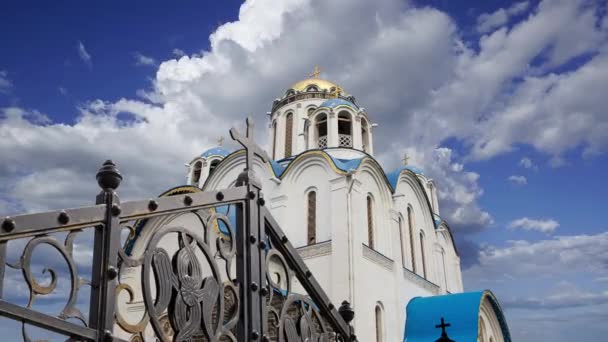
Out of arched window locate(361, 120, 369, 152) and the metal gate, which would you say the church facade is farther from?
the metal gate

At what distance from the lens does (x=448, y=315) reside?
13.0 metres

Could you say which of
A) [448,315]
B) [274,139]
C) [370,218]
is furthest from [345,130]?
[448,315]

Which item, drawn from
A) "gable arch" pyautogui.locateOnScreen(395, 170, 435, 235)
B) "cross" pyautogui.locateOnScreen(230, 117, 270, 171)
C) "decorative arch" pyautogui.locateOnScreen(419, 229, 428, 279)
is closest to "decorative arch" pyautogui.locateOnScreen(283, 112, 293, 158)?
"gable arch" pyautogui.locateOnScreen(395, 170, 435, 235)

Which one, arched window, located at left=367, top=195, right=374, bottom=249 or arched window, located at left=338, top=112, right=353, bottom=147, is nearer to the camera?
arched window, located at left=367, top=195, right=374, bottom=249

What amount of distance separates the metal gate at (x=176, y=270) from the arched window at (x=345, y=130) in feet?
43.9

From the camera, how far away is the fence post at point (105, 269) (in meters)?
1.88

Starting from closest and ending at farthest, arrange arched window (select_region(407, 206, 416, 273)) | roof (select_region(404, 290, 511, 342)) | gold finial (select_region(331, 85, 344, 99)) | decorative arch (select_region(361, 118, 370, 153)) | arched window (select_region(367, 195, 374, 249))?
roof (select_region(404, 290, 511, 342)), arched window (select_region(367, 195, 374, 249)), arched window (select_region(407, 206, 416, 273)), decorative arch (select_region(361, 118, 370, 153)), gold finial (select_region(331, 85, 344, 99))

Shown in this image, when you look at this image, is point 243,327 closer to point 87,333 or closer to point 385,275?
point 87,333

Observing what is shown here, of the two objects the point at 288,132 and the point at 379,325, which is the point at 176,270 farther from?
the point at 288,132

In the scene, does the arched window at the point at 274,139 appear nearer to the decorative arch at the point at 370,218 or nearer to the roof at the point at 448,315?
the decorative arch at the point at 370,218

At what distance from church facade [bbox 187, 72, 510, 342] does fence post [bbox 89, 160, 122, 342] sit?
28.4ft

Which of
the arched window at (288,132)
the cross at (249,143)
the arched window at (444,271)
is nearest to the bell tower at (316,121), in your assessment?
the arched window at (288,132)

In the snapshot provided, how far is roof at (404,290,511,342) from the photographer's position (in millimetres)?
12461

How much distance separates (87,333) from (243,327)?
83 centimetres
